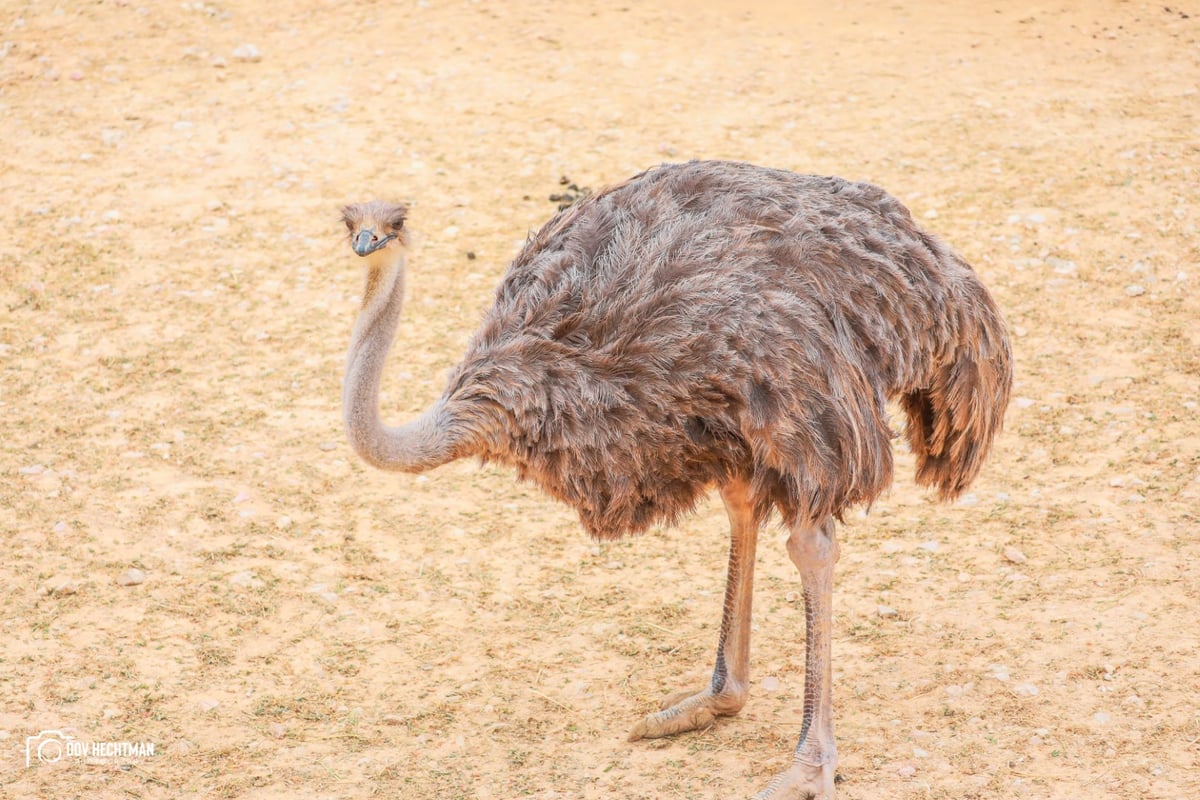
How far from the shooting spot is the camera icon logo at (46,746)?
4570 millimetres

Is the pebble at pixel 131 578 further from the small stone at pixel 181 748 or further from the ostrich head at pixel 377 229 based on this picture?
the ostrich head at pixel 377 229

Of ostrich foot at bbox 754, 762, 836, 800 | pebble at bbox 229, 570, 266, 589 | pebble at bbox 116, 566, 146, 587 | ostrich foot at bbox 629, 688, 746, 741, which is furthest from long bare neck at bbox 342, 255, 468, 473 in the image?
pebble at bbox 116, 566, 146, 587

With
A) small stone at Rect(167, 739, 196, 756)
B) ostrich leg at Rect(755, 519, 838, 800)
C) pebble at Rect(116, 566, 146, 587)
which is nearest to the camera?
ostrich leg at Rect(755, 519, 838, 800)

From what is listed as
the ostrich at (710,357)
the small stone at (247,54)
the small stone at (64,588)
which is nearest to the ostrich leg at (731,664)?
the ostrich at (710,357)

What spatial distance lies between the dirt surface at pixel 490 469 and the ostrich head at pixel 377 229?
5.99 ft

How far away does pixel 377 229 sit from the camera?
4102 millimetres

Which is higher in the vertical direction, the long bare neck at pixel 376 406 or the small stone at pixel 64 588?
the long bare neck at pixel 376 406

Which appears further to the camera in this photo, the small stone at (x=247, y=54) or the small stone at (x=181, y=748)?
the small stone at (x=247, y=54)

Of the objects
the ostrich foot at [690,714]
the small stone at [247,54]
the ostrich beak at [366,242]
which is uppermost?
the ostrich beak at [366,242]

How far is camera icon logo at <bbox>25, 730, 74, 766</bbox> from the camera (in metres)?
4.57

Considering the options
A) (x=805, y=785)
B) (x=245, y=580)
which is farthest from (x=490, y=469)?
(x=805, y=785)

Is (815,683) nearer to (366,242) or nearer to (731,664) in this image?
(731,664)

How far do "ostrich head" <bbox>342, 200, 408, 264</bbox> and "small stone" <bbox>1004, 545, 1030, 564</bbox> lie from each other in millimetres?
2998

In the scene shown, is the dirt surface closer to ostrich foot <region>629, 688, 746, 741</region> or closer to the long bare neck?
ostrich foot <region>629, 688, 746, 741</region>
